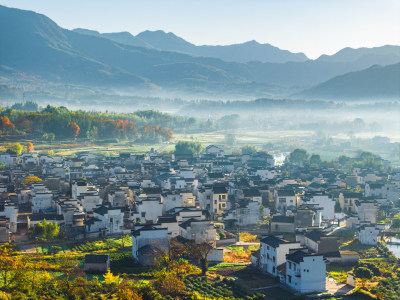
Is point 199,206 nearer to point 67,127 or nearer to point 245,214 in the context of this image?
point 245,214

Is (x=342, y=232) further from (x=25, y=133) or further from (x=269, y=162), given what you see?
(x=25, y=133)

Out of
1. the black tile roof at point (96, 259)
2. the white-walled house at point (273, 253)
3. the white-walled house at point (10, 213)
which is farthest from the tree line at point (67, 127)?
the white-walled house at point (273, 253)

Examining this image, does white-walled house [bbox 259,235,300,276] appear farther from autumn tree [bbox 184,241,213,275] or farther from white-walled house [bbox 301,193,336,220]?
white-walled house [bbox 301,193,336,220]

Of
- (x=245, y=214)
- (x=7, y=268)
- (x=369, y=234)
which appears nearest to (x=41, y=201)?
(x=245, y=214)

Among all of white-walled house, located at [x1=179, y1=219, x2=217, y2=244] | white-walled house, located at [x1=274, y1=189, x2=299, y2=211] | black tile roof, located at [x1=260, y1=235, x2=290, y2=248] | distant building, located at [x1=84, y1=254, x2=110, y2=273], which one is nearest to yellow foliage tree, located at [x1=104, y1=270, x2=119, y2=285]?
distant building, located at [x1=84, y1=254, x2=110, y2=273]

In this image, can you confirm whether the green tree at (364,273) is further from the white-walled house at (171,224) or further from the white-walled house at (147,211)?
the white-walled house at (147,211)

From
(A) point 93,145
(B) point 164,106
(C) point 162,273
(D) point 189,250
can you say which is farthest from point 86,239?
(B) point 164,106
